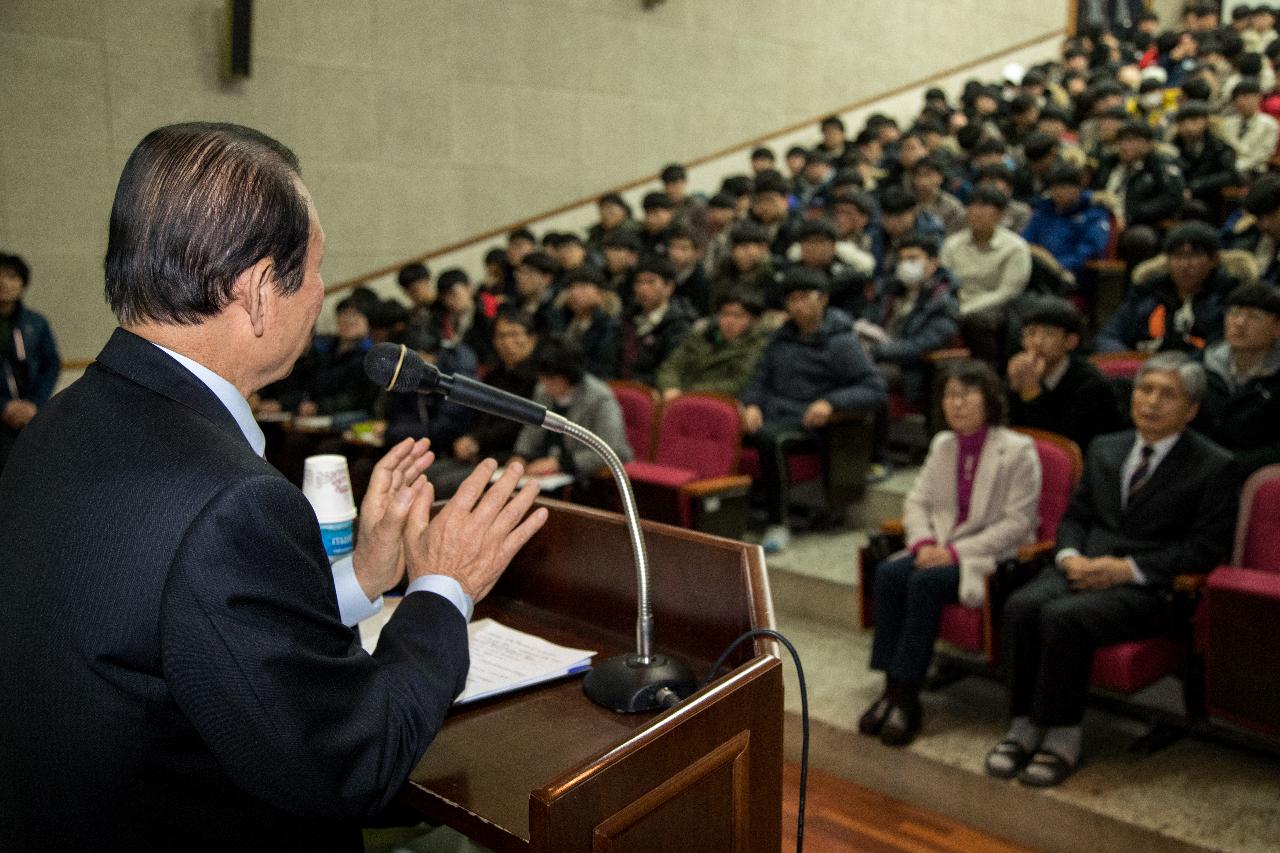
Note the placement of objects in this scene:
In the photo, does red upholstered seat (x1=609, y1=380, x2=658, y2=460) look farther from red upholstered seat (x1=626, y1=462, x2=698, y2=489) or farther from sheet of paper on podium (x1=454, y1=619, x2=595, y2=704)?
sheet of paper on podium (x1=454, y1=619, x2=595, y2=704)

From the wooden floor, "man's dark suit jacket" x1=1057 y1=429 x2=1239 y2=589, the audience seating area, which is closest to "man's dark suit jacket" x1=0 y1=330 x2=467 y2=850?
the wooden floor

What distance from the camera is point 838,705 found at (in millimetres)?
2516

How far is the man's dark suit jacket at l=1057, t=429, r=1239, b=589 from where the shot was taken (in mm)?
2180

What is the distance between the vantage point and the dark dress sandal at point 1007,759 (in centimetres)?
214

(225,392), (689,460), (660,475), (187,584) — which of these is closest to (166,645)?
(187,584)

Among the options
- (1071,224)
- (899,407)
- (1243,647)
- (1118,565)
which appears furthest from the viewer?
(1071,224)

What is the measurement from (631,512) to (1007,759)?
1527 millimetres

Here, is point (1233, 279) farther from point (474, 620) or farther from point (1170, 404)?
point (474, 620)

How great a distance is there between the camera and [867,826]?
6.44ft

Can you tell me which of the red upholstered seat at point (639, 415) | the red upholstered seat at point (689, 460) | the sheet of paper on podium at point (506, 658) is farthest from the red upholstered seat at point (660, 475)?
the sheet of paper on podium at point (506, 658)

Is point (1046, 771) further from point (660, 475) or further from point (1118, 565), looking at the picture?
point (660, 475)

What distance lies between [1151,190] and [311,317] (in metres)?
5.33

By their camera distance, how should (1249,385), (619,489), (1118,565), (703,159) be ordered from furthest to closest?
1. (703,159)
2. (1249,385)
3. (1118,565)
4. (619,489)

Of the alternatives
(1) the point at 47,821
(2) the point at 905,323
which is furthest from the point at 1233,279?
(1) the point at 47,821
